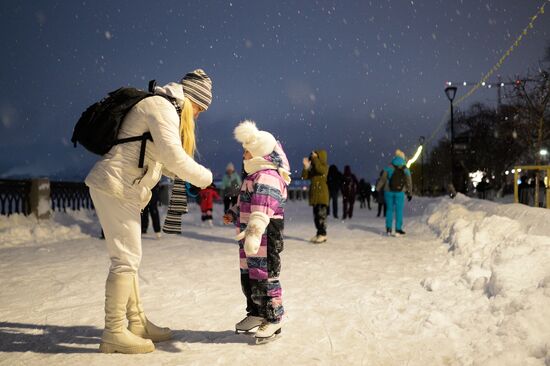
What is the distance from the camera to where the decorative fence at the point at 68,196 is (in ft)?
46.5

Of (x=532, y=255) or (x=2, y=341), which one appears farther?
(x=532, y=255)

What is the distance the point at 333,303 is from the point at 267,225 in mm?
1741

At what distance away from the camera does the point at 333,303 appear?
492cm

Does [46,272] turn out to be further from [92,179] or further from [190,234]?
[190,234]

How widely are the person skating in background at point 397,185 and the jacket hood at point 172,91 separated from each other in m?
8.27

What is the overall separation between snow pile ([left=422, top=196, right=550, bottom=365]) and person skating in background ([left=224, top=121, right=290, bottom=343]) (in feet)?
5.49

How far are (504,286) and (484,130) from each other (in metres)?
55.4

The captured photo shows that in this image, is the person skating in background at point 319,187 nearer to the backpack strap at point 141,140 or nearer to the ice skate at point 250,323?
the ice skate at point 250,323

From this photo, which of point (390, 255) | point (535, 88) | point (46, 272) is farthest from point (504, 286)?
point (535, 88)

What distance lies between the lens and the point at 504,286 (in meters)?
4.36

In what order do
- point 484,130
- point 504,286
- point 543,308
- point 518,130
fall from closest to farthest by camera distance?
point 543,308 → point 504,286 → point 518,130 → point 484,130

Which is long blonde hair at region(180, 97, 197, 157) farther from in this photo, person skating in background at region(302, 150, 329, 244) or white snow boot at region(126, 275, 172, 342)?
person skating in background at region(302, 150, 329, 244)

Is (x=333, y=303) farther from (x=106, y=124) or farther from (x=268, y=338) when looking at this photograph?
(x=106, y=124)

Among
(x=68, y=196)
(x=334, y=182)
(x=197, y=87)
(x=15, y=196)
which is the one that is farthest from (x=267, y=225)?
(x=334, y=182)
